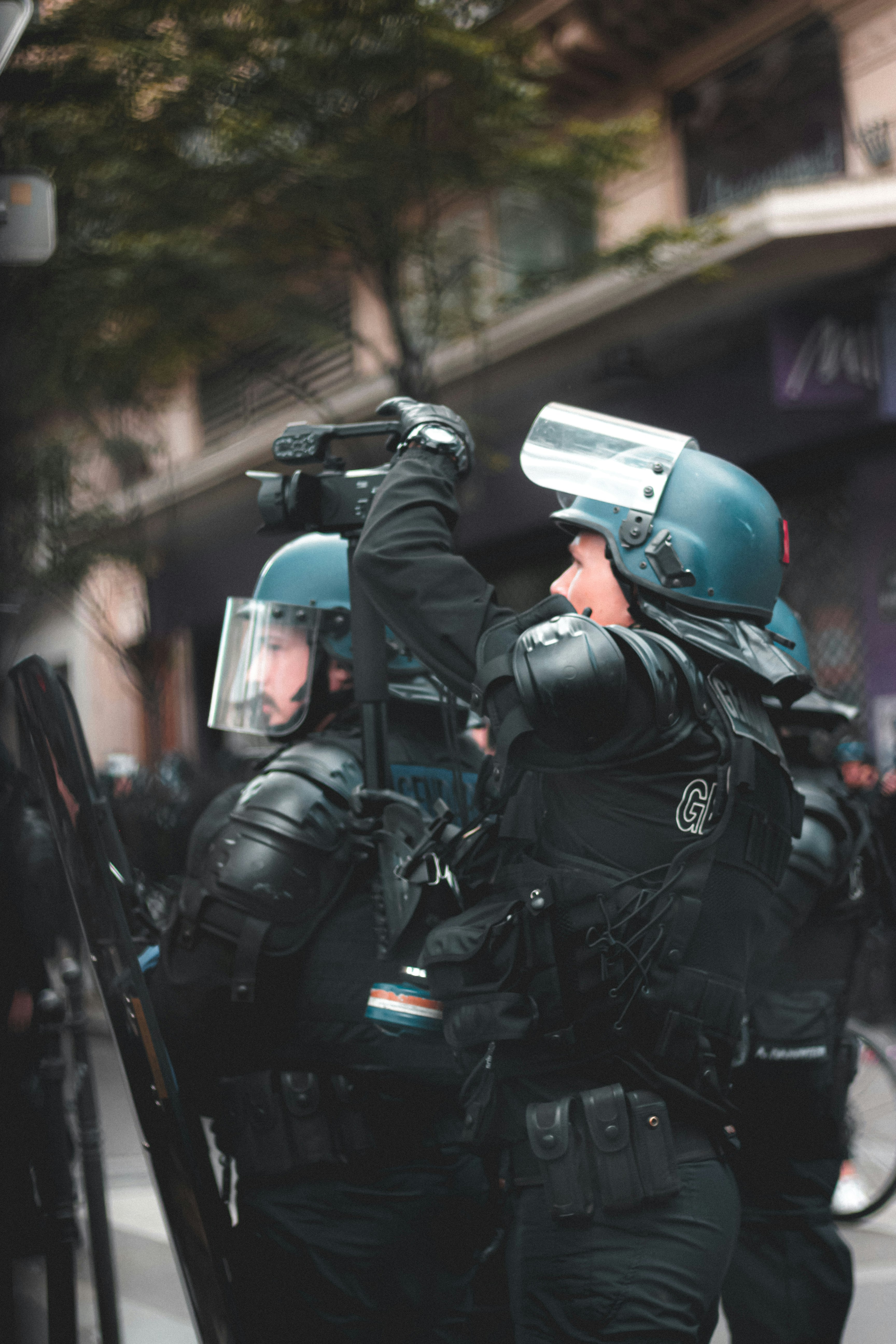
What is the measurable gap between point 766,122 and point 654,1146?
29.0ft

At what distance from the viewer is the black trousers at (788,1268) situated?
2.83 m

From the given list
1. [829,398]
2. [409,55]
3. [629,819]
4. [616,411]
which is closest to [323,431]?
[629,819]

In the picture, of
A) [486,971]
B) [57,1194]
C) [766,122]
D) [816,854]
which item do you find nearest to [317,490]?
[486,971]

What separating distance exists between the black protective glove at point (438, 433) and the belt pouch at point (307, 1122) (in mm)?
1132

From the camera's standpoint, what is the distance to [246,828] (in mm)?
2373

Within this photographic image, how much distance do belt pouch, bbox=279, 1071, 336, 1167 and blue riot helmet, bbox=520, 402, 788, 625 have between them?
1.11m

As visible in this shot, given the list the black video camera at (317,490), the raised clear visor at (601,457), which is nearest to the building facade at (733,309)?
the black video camera at (317,490)

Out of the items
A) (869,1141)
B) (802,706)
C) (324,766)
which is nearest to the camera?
(324,766)

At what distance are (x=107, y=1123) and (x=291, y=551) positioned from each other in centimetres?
453

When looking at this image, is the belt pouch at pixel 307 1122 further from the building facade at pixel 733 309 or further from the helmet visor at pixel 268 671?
the building facade at pixel 733 309

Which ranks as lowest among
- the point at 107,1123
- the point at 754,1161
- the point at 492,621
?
the point at 107,1123

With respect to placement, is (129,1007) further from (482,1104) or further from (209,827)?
(482,1104)

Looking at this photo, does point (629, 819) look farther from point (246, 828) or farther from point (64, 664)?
point (64, 664)

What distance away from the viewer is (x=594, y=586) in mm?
2043
